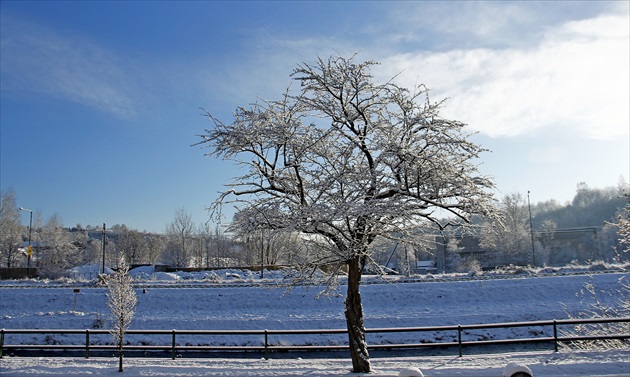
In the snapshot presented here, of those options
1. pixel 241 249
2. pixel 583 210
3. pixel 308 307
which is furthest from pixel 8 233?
pixel 583 210

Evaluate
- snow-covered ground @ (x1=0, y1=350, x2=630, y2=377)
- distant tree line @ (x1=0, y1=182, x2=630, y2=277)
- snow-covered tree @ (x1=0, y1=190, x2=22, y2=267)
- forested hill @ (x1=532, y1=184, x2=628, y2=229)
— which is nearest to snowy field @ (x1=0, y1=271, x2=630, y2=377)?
snow-covered ground @ (x1=0, y1=350, x2=630, y2=377)

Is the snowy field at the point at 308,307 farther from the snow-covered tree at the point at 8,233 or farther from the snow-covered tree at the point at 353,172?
the snow-covered tree at the point at 8,233

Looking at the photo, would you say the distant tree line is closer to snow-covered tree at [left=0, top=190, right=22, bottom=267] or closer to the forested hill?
snow-covered tree at [left=0, top=190, right=22, bottom=267]

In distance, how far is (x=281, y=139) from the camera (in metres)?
12.8

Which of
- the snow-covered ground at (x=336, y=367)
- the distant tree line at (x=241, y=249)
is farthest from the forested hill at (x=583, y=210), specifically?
the snow-covered ground at (x=336, y=367)

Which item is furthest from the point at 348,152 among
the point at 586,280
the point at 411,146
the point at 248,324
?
the point at 586,280

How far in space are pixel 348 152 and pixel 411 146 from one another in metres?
1.59

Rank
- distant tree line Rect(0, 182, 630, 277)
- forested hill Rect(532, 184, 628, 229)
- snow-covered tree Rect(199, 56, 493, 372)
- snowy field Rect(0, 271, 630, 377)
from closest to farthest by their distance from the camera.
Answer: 1. snow-covered tree Rect(199, 56, 493, 372)
2. snowy field Rect(0, 271, 630, 377)
3. distant tree line Rect(0, 182, 630, 277)
4. forested hill Rect(532, 184, 628, 229)

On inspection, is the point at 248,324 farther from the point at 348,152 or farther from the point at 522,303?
the point at 348,152

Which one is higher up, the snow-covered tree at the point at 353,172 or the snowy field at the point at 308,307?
the snow-covered tree at the point at 353,172

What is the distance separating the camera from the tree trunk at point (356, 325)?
12.8 m

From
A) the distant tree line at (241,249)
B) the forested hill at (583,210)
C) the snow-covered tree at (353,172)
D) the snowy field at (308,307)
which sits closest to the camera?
the snow-covered tree at (353,172)

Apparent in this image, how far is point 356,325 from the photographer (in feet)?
42.3

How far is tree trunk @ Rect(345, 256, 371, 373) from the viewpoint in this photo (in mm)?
12750
